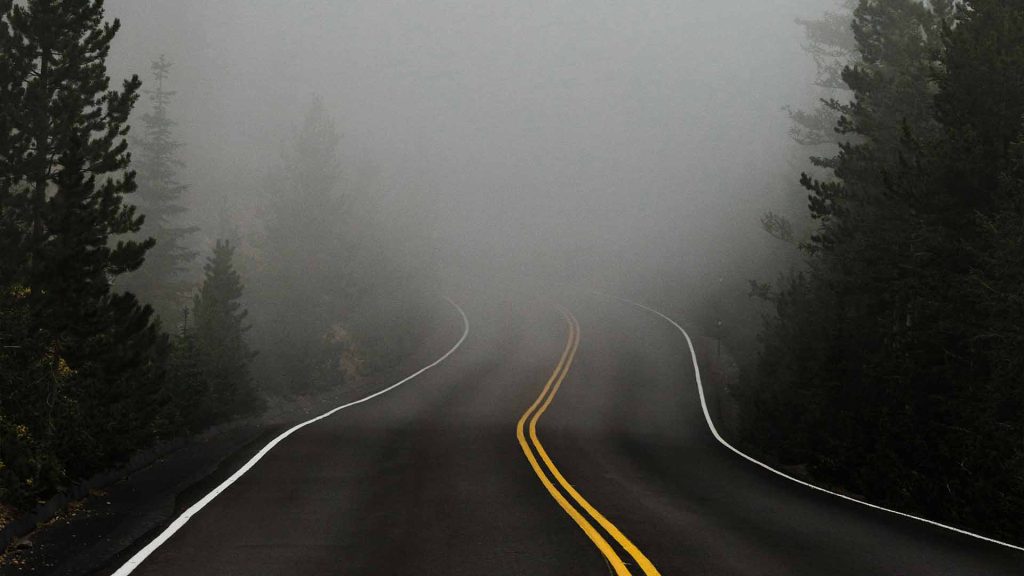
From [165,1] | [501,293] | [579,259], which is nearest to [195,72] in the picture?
[165,1]

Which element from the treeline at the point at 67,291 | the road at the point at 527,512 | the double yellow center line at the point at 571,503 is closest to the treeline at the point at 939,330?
the road at the point at 527,512

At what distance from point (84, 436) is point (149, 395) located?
10.5 feet

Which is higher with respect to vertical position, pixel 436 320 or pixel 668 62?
pixel 668 62

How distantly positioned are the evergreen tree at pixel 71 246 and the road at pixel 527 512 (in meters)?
2.64

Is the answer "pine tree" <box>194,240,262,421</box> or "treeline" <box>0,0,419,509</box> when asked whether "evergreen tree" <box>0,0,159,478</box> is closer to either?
"treeline" <box>0,0,419,509</box>

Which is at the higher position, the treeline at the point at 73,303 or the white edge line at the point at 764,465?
the treeline at the point at 73,303

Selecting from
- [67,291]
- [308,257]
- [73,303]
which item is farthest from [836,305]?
[308,257]

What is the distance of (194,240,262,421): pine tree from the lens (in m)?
21.1

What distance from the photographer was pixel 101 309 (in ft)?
45.1

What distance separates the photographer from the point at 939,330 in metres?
14.4

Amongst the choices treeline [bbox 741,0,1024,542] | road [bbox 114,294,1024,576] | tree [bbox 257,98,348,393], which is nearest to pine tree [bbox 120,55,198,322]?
tree [bbox 257,98,348,393]

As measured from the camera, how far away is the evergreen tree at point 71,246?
1232cm

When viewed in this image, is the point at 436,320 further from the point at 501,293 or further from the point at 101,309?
the point at 101,309

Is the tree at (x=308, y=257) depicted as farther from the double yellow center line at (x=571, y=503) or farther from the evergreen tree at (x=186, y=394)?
the double yellow center line at (x=571, y=503)
